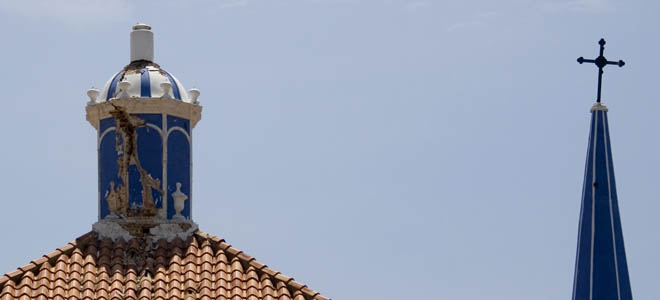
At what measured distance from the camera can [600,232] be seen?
2461 centimetres

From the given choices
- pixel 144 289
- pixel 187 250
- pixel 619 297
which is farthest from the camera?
pixel 619 297

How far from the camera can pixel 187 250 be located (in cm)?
2238

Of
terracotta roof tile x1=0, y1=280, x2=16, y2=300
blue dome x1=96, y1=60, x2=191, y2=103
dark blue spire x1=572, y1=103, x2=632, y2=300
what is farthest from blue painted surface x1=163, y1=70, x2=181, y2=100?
dark blue spire x1=572, y1=103, x2=632, y2=300

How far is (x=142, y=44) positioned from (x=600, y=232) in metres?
9.22

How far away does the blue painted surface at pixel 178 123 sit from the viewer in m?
23.4

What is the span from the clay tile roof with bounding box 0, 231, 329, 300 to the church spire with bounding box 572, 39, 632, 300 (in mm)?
5800

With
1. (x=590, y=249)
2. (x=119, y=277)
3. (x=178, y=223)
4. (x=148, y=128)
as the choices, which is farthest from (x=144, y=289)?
(x=590, y=249)

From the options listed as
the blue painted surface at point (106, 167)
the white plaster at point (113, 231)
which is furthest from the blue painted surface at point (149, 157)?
the white plaster at point (113, 231)

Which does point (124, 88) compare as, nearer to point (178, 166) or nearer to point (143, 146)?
point (143, 146)

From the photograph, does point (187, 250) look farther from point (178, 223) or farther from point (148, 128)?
point (148, 128)

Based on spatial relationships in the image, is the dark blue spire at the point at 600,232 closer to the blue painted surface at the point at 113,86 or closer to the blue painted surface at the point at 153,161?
the blue painted surface at the point at 153,161

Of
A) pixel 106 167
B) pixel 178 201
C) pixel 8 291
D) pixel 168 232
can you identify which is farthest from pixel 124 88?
pixel 8 291

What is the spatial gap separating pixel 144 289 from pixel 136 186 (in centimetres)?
262

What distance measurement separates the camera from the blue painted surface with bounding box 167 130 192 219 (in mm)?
23297
